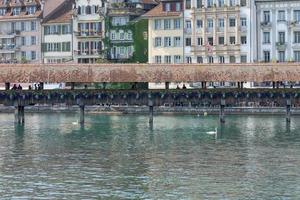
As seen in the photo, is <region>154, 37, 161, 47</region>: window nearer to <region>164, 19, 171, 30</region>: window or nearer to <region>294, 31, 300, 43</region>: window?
<region>164, 19, 171, 30</region>: window

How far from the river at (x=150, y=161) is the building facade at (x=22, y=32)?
43.6 metres

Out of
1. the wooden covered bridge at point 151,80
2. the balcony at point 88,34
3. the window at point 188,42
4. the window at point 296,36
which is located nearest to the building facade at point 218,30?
the window at point 188,42

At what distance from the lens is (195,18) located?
116 metres

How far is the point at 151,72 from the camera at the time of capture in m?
89.4

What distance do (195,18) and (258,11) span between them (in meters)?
7.03

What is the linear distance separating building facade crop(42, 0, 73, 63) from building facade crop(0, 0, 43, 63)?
0.91 metres

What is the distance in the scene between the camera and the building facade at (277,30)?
11175cm

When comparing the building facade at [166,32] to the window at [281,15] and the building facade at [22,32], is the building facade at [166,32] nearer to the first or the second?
the window at [281,15]

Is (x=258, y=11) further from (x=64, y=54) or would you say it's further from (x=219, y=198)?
(x=219, y=198)

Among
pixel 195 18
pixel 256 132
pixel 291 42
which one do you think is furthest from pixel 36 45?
pixel 256 132

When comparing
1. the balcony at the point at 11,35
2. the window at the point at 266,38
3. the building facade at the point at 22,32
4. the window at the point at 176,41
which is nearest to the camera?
the window at the point at 266,38

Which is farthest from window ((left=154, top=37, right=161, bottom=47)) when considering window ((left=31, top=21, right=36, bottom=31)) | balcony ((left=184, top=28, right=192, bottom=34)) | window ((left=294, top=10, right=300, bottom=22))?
window ((left=31, top=21, right=36, bottom=31))

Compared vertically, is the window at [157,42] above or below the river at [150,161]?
above

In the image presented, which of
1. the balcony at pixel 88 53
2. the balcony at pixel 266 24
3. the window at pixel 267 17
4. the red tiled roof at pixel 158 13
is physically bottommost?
the balcony at pixel 88 53
